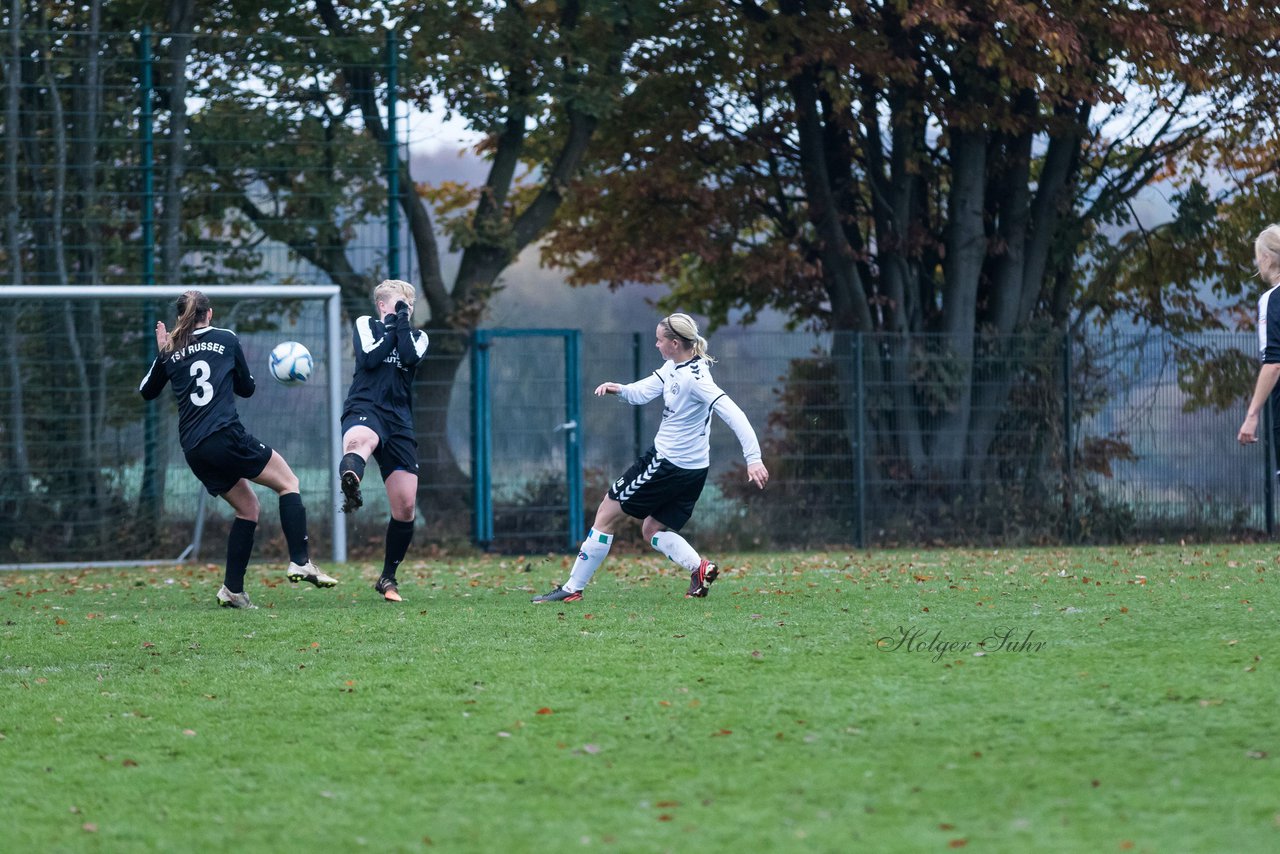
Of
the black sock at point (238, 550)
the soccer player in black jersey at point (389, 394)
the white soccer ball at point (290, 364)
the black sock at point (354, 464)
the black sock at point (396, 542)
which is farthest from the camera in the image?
the white soccer ball at point (290, 364)

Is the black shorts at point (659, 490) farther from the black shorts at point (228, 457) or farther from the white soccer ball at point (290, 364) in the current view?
the white soccer ball at point (290, 364)

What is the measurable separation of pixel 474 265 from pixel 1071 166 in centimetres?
705

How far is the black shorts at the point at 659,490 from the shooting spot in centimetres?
904

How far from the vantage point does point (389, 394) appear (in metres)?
9.43

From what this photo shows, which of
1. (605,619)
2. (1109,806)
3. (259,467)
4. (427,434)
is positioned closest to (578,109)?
(427,434)

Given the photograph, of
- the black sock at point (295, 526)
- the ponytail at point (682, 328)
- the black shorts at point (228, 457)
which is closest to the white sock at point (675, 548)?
the ponytail at point (682, 328)

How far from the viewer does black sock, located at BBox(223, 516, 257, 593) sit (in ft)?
30.8

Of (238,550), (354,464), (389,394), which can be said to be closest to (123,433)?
(238,550)

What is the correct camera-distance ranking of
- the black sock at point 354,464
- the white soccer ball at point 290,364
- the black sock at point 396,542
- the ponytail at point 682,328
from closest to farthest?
the black sock at point 354,464 < the ponytail at point 682,328 < the black sock at point 396,542 < the white soccer ball at point 290,364

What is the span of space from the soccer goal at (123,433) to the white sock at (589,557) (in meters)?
5.15

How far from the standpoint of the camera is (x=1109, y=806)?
4.09 metres

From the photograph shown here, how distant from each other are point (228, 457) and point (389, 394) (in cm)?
103

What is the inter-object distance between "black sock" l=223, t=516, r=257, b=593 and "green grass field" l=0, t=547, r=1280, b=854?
0.26 m

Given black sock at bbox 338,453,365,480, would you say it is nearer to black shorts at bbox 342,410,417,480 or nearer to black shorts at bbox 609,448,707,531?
black shorts at bbox 342,410,417,480
